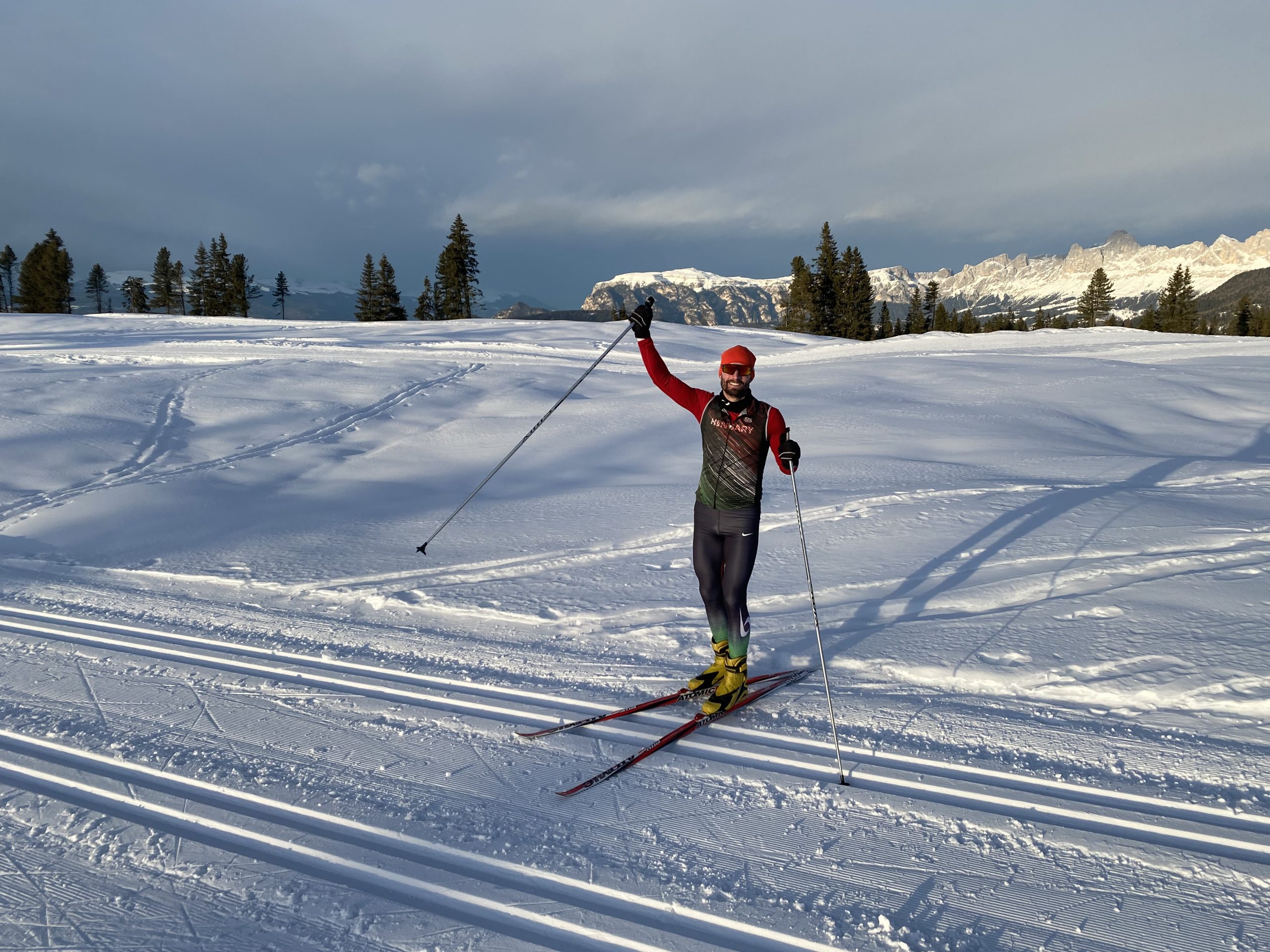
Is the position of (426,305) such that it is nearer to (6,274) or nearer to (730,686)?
(6,274)

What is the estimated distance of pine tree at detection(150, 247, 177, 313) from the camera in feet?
224

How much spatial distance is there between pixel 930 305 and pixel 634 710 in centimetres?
7418

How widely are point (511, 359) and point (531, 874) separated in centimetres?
1612

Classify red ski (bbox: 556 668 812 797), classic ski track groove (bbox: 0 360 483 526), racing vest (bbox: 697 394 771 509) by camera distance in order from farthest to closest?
classic ski track groove (bbox: 0 360 483 526) < racing vest (bbox: 697 394 771 509) < red ski (bbox: 556 668 812 797)

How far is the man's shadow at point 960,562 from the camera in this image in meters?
5.06

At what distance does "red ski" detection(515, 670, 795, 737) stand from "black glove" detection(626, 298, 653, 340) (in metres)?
2.22

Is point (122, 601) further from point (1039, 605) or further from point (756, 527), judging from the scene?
point (1039, 605)

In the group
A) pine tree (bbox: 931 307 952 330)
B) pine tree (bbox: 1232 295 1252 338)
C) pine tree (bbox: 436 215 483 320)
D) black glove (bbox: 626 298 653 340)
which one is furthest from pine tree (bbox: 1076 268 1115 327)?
black glove (bbox: 626 298 653 340)

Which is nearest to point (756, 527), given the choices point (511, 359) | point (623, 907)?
point (623, 907)

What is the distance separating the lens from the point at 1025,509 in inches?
286

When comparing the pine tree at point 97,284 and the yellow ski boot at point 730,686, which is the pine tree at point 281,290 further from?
the yellow ski boot at point 730,686

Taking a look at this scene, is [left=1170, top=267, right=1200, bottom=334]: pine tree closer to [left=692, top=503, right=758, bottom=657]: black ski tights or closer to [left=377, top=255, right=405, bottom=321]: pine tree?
[left=377, top=255, right=405, bottom=321]: pine tree

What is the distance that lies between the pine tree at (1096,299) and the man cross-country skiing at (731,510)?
77754 millimetres

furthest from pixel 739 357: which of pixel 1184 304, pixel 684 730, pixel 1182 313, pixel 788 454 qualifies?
pixel 1184 304
